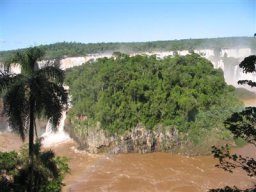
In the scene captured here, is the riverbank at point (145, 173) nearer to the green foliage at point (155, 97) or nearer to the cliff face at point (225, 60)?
the green foliage at point (155, 97)

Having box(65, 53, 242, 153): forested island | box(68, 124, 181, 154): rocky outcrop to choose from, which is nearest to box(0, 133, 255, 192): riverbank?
box(68, 124, 181, 154): rocky outcrop

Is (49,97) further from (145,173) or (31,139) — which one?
(145,173)

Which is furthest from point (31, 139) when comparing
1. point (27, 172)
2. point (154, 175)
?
point (154, 175)

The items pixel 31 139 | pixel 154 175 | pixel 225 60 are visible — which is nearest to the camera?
pixel 31 139

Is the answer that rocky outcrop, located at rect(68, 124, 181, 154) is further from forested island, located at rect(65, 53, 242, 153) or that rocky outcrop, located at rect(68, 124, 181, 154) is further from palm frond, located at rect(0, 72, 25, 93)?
palm frond, located at rect(0, 72, 25, 93)

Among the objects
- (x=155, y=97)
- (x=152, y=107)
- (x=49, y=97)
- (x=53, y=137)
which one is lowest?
(x=53, y=137)
